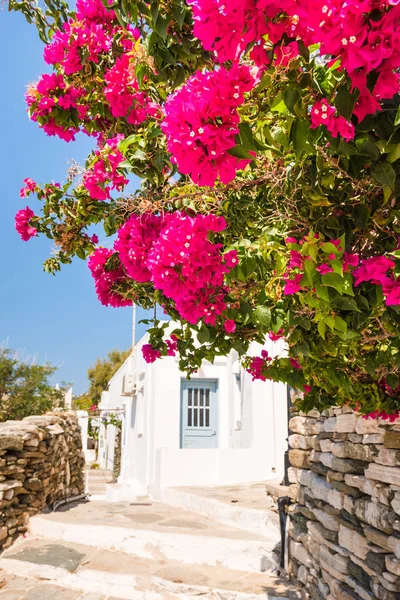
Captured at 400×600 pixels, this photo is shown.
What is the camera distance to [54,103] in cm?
266

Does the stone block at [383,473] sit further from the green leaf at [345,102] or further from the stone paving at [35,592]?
the stone paving at [35,592]

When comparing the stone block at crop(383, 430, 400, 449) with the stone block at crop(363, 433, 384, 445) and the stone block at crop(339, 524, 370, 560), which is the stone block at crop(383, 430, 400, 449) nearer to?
the stone block at crop(363, 433, 384, 445)

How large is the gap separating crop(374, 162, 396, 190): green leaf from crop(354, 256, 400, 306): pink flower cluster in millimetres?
424

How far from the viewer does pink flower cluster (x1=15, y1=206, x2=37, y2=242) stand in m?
3.14

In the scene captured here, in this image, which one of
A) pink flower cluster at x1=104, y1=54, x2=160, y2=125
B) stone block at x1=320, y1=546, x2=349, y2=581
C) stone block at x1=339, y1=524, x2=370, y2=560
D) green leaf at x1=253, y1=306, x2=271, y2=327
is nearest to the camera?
green leaf at x1=253, y1=306, x2=271, y2=327

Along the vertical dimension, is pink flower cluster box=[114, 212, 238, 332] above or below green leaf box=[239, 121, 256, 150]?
below

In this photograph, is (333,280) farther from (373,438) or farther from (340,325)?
(373,438)

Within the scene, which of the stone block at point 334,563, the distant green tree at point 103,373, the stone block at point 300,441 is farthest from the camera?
the distant green tree at point 103,373

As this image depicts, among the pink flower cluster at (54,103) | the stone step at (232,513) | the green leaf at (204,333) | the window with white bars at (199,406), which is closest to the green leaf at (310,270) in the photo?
the green leaf at (204,333)

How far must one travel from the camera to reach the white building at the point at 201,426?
10508 millimetres

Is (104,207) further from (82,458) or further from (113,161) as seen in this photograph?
(82,458)

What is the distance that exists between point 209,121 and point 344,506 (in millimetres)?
3391

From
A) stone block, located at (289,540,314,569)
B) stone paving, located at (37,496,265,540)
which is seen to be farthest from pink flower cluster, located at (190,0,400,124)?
stone paving, located at (37,496,265,540)

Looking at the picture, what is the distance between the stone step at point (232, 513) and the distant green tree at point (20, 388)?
4307 mm
